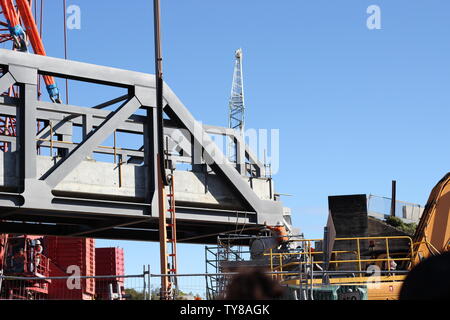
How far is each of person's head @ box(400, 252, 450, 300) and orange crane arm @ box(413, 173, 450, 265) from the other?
22391mm

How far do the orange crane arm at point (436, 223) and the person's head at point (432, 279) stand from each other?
22391mm

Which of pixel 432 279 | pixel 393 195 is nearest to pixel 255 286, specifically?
pixel 432 279

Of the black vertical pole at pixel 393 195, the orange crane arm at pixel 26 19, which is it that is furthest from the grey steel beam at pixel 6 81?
the black vertical pole at pixel 393 195

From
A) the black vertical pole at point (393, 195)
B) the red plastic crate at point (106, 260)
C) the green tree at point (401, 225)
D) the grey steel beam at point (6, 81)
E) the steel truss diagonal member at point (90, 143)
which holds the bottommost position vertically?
the red plastic crate at point (106, 260)

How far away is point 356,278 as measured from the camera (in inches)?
939

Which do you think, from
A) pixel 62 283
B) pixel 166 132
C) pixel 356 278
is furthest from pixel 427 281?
pixel 62 283

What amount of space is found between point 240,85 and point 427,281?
14340 centimetres

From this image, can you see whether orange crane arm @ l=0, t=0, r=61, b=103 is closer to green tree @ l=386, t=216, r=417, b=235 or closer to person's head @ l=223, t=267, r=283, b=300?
green tree @ l=386, t=216, r=417, b=235

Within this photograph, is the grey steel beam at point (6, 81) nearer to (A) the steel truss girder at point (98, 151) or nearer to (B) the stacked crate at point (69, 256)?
(A) the steel truss girder at point (98, 151)

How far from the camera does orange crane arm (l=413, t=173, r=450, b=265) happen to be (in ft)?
83.1

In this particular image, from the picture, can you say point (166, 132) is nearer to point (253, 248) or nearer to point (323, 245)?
point (253, 248)

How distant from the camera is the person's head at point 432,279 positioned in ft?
11.0

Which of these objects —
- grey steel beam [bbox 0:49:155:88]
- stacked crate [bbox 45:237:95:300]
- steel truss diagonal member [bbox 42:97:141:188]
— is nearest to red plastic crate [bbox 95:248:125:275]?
stacked crate [bbox 45:237:95:300]

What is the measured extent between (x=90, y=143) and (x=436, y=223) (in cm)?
1569
